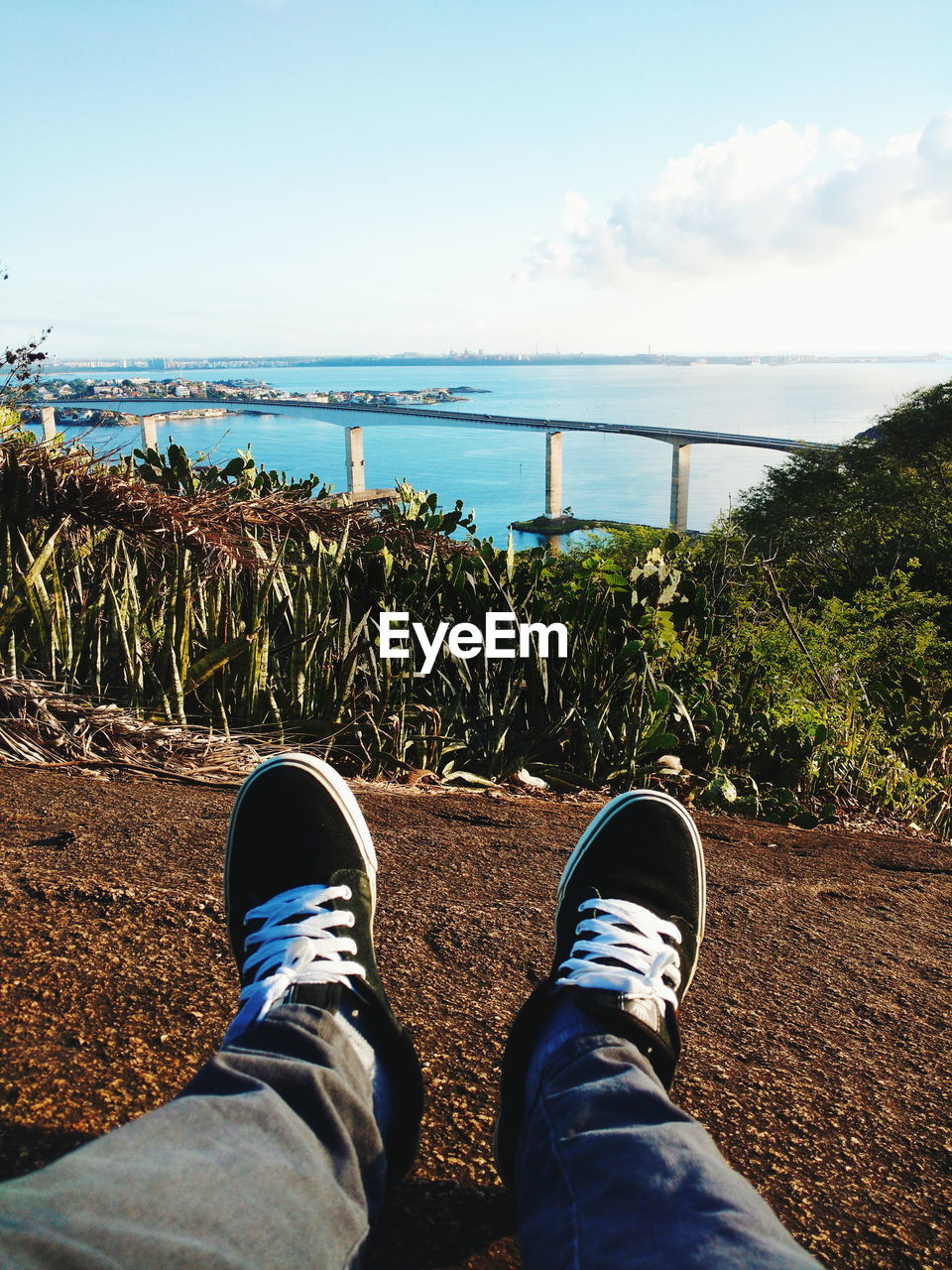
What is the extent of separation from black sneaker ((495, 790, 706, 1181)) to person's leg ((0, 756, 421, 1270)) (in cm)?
18

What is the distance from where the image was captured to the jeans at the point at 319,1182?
0.66 metres

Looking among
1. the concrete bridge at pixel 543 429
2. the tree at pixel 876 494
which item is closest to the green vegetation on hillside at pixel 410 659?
the tree at pixel 876 494

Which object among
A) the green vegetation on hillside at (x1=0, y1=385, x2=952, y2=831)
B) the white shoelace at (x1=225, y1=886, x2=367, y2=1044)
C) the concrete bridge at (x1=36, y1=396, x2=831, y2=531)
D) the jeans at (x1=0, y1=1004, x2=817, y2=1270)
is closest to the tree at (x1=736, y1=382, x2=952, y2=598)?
the green vegetation on hillside at (x1=0, y1=385, x2=952, y2=831)

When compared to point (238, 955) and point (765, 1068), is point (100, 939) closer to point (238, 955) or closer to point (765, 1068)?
point (238, 955)

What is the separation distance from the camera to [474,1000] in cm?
129

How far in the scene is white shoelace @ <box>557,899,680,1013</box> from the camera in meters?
1.18

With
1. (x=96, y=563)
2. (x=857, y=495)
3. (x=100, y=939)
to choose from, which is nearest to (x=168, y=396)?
(x=857, y=495)

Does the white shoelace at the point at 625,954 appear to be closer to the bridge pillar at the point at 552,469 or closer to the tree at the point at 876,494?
the tree at the point at 876,494

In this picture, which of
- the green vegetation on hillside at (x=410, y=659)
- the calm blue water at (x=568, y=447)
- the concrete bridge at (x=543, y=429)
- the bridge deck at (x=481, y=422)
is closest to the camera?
the green vegetation on hillside at (x=410, y=659)

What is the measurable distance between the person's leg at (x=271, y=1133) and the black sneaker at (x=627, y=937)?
0.18m

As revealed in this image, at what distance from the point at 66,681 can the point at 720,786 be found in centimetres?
217

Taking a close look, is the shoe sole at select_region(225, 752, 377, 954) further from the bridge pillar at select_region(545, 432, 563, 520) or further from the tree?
the bridge pillar at select_region(545, 432, 563, 520)

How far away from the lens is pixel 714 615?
12.0ft

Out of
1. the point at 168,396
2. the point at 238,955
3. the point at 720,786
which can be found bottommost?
the point at 720,786
